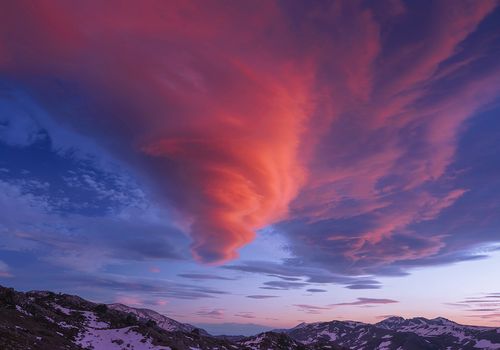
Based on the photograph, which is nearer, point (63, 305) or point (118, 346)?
point (118, 346)

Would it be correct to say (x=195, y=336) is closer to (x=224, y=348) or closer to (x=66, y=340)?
(x=224, y=348)

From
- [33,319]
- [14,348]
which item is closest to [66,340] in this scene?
[33,319]

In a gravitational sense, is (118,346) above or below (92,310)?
below

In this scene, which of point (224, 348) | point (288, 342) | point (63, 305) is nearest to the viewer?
point (63, 305)

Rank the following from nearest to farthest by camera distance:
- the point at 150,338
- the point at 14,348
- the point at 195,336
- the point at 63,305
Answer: the point at 14,348, the point at 150,338, the point at 63,305, the point at 195,336

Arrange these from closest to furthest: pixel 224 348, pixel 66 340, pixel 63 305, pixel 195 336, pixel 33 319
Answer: pixel 66 340 → pixel 33 319 → pixel 63 305 → pixel 224 348 → pixel 195 336

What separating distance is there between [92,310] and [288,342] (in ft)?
284

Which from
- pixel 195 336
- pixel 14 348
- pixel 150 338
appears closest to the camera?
pixel 14 348

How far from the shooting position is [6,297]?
61.8 metres

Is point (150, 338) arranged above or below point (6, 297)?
below

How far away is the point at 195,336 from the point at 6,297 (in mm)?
60426

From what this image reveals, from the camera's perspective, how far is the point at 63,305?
8706cm

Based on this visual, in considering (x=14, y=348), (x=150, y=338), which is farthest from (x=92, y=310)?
(x=14, y=348)

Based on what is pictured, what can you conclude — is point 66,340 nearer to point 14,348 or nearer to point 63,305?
point 14,348
